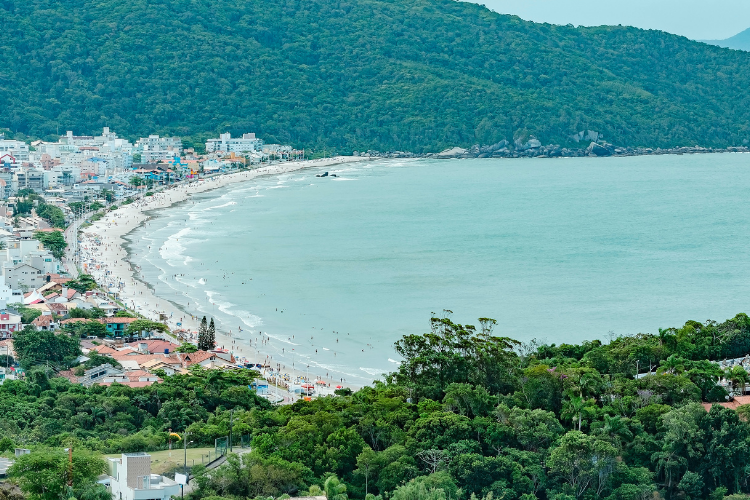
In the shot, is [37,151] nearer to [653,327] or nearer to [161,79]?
[161,79]

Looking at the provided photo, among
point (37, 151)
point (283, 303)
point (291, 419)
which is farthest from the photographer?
point (37, 151)

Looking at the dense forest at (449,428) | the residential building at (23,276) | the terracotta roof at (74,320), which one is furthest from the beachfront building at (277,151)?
the dense forest at (449,428)

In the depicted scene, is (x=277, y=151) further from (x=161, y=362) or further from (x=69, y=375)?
(x=69, y=375)

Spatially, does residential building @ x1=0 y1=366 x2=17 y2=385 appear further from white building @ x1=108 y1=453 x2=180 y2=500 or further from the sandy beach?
white building @ x1=108 y1=453 x2=180 y2=500

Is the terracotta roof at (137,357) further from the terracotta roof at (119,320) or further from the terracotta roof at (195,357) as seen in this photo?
the terracotta roof at (119,320)

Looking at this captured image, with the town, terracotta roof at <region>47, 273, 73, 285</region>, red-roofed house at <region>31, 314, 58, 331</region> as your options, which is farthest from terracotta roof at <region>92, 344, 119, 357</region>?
terracotta roof at <region>47, 273, 73, 285</region>

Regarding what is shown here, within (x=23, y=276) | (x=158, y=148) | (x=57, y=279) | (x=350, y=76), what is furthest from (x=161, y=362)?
(x=350, y=76)

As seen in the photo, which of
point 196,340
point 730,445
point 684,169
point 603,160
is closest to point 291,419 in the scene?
point 730,445
